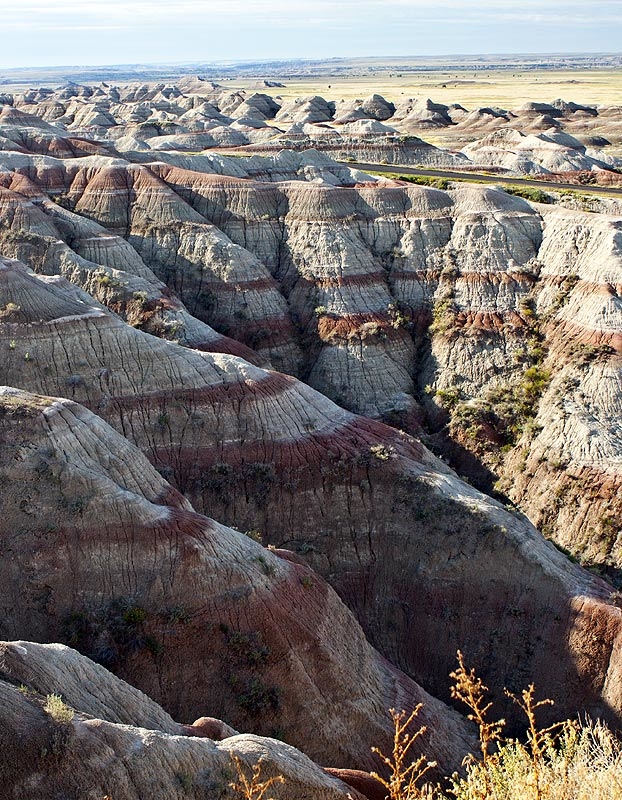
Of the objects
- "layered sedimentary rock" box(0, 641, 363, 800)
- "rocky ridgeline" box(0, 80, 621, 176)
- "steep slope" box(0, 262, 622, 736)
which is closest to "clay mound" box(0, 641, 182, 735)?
"layered sedimentary rock" box(0, 641, 363, 800)

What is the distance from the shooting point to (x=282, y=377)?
132 feet

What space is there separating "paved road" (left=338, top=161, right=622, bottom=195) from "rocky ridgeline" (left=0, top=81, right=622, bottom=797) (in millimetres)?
15836

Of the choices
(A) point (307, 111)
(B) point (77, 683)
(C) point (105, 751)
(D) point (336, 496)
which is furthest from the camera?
(A) point (307, 111)

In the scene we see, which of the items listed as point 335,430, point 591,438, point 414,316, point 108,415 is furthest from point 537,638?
point 414,316

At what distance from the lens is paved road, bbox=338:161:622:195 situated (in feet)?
259

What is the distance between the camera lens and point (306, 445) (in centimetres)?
3766

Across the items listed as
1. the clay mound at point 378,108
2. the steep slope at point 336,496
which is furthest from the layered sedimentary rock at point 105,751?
the clay mound at point 378,108

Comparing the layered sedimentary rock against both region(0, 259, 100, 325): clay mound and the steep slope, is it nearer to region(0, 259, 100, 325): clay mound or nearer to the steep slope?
the steep slope

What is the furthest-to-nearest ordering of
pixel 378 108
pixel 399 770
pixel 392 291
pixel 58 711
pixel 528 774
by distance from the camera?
1. pixel 378 108
2. pixel 392 291
3. pixel 58 711
4. pixel 399 770
5. pixel 528 774

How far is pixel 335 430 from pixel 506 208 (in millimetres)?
32557

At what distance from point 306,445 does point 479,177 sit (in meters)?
55.2

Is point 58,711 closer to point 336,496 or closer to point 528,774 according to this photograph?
point 528,774

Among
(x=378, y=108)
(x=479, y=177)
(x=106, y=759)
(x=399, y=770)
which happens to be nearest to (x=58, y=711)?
(x=106, y=759)

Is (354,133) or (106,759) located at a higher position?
(354,133)
